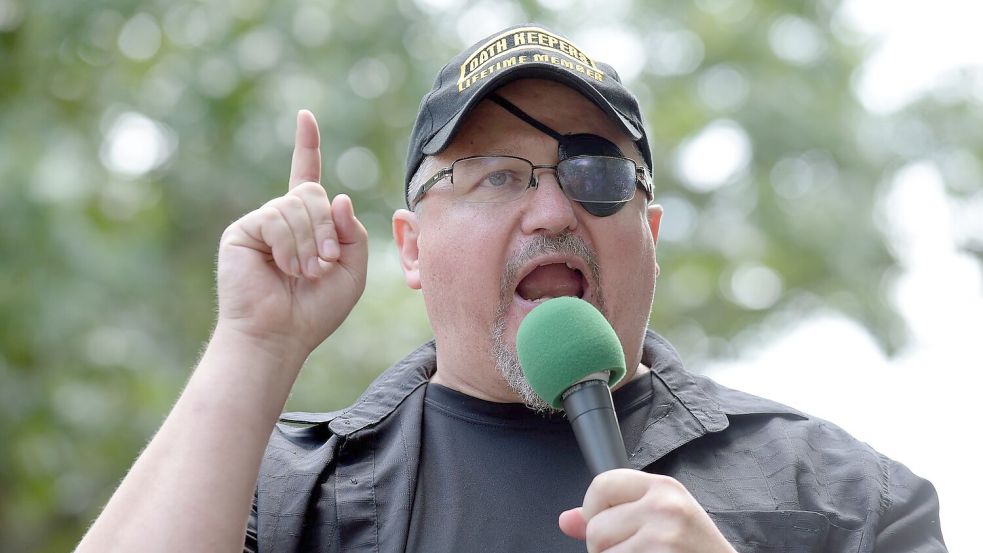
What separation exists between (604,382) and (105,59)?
5222mm

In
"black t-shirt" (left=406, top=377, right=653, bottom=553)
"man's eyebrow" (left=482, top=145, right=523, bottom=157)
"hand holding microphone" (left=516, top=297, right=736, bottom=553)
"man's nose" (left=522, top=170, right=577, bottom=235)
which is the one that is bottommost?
"black t-shirt" (left=406, top=377, right=653, bottom=553)

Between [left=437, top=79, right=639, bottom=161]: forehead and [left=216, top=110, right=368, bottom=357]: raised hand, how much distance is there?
1.61 feet

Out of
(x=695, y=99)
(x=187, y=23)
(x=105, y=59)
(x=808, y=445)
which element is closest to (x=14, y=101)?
(x=105, y=59)

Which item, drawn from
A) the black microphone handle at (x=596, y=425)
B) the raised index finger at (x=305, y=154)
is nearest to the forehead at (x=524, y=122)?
the raised index finger at (x=305, y=154)

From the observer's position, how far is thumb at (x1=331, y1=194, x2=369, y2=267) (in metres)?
2.65

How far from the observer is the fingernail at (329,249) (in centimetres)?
259

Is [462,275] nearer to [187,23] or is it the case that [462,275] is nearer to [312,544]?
[312,544]

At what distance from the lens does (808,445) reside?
9.48ft

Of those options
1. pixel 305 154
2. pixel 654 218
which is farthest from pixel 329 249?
pixel 654 218

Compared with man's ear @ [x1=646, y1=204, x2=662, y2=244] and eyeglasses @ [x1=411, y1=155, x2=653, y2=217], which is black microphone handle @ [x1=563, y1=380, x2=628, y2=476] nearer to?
eyeglasses @ [x1=411, y1=155, x2=653, y2=217]

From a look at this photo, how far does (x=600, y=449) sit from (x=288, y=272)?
0.92 metres

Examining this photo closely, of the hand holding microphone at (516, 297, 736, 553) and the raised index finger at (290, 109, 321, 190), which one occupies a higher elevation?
the raised index finger at (290, 109, 321, 190)

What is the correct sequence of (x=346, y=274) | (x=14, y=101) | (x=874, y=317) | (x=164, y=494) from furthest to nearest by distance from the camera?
1. (x=874, y=317)
2. (x=14, y=101)
3. (x=346, y=274)
4. (x=164, y=494)

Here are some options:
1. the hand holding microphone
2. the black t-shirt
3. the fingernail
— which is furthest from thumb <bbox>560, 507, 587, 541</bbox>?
the fingernail
